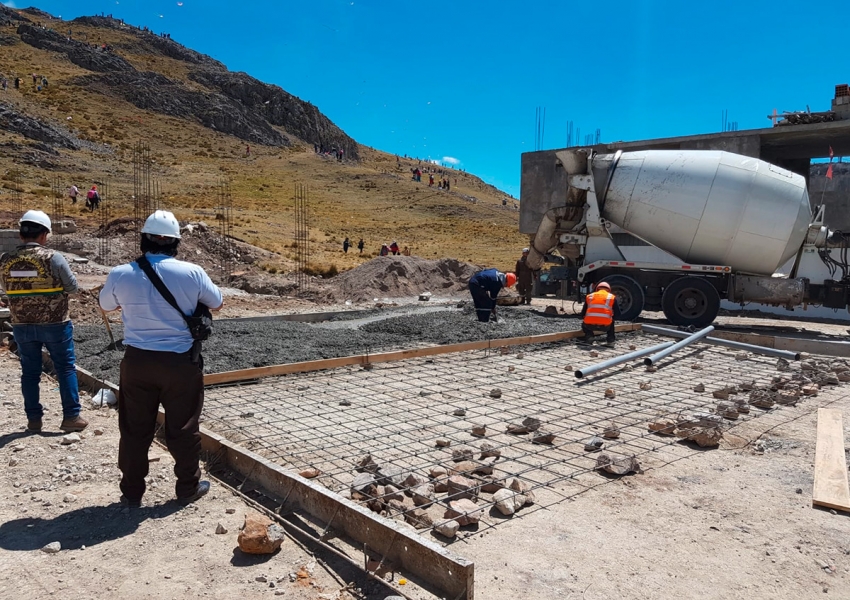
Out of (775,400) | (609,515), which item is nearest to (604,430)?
(609,515)

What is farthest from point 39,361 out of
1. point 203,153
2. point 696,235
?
point 203,153

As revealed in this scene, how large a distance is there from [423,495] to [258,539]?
96cm

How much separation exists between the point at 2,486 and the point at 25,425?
4.43ft

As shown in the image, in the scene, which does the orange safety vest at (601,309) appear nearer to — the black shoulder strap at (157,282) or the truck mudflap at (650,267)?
the truck mudflap at (650,267)

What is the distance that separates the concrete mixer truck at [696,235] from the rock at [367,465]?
8592 mm

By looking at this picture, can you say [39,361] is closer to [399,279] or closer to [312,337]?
[312,337]

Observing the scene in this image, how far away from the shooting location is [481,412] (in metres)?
5.50

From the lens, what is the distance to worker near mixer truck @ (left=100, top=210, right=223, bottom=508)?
10.6 feet

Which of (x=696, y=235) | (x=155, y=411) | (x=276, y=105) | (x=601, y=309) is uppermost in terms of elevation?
(x=276, y=105)

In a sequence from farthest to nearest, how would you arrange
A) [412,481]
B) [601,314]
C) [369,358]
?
[601,314]
[369,358]
[412,481]

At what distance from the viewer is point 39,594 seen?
8.17 feet

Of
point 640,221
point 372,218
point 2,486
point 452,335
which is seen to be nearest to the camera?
point 2,486

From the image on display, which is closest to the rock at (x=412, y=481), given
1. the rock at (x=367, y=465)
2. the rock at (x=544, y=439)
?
the rock at (x=367, y=465)

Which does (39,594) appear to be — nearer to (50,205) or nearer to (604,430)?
(604,430)
